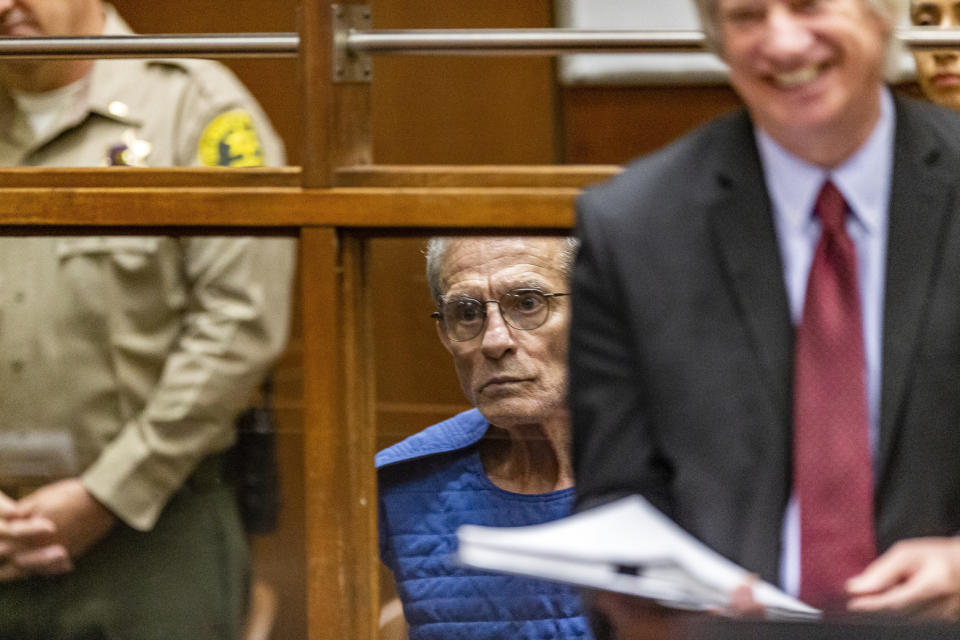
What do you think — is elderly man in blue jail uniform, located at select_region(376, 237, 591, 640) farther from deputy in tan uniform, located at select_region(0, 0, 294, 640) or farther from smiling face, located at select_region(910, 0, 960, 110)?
smiling face, located at select_region(910, 0, 960, 110)

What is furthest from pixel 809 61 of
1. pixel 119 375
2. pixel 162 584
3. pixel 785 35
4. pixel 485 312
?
pixel 162 584

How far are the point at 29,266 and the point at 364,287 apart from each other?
0.52m

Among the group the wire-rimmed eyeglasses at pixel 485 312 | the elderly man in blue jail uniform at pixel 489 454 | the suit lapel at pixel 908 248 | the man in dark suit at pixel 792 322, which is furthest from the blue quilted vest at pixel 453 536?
the suit lapel at pixel 908 248

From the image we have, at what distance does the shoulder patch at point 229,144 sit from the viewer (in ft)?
5.98

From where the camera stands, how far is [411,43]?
1.67 meters

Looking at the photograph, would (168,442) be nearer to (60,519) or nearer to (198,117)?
(60,519)

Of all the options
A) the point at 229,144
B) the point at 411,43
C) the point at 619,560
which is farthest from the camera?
the point at 229,144

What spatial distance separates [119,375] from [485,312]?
0.58 metres

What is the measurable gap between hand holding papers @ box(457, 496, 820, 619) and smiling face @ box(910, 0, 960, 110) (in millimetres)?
972

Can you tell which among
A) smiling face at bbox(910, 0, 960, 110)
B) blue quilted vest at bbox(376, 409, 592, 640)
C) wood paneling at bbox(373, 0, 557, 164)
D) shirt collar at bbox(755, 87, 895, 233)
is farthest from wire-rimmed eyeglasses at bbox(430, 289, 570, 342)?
wood paneling at bbox(373, 0, 557, 164)

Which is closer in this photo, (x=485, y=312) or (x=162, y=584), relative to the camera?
(x=485, y=312)

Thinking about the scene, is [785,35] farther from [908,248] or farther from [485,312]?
[485,312]

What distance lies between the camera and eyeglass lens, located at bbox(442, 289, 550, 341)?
1691 mm

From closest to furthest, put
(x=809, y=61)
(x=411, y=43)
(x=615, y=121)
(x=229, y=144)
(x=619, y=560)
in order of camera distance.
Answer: (x=619, y=560) < (x=809, y=61) < (x=411, y=43) < (x=229, y=144) < (x=615, y=121)
